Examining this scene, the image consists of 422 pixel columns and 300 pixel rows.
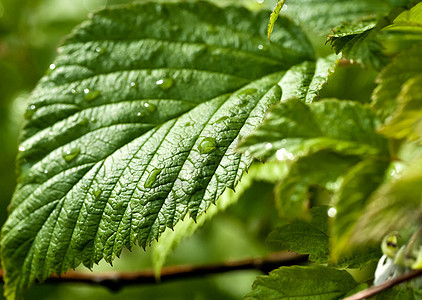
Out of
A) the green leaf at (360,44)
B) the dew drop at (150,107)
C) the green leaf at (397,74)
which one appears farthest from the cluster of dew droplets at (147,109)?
the green leaf at (397,74)

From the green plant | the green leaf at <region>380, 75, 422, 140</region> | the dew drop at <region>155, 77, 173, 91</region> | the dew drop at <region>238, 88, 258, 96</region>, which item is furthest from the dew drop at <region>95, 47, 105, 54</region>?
the green leaf at <region>380, 75, 422, 140</region>

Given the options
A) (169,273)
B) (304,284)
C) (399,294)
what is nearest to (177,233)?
(169,273)

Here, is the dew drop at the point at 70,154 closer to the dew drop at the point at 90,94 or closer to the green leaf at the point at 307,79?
the dew drop at the point at 90,94

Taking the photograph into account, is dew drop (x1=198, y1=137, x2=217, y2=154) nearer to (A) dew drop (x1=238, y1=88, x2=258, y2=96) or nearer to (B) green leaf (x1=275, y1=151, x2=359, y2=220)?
(A) dew drop (x1=238, y1=88, x2=258, y2=96)

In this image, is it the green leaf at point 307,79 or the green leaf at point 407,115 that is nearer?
the green leaf at point 407,115

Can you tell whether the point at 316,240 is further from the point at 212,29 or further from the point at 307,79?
the point at 212,29

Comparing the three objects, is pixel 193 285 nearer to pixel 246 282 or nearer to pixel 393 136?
pixel 246 282
